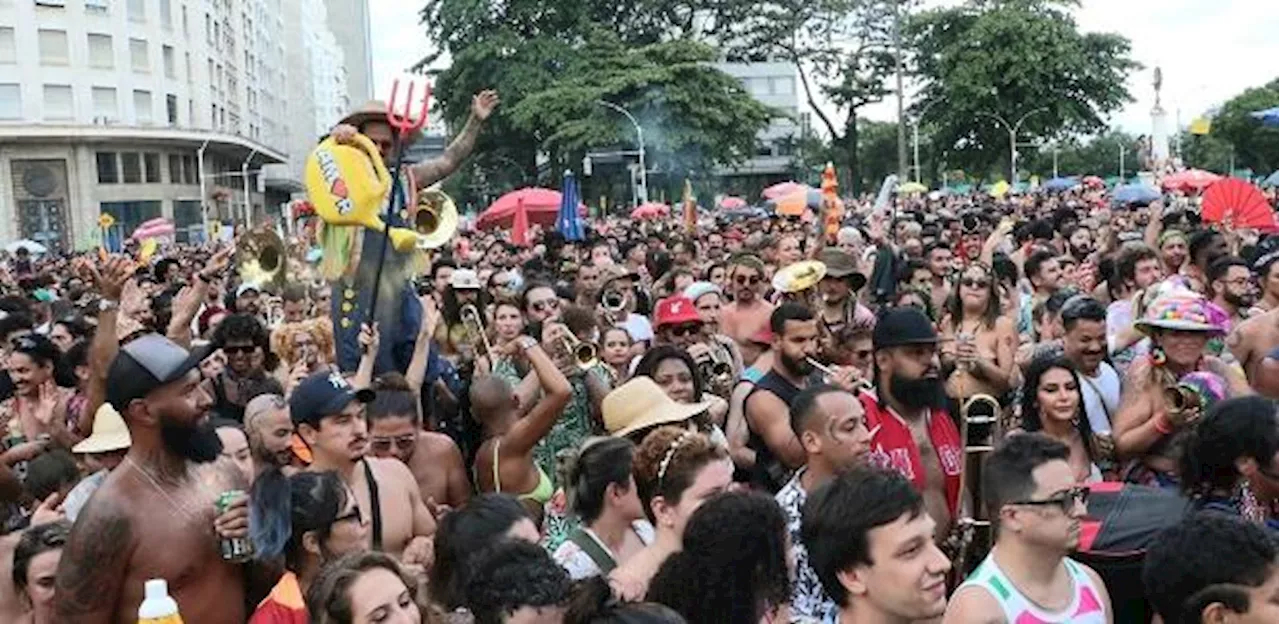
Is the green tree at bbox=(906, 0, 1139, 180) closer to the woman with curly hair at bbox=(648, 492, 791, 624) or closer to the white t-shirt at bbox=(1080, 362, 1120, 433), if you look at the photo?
the white t-shirt at bbox=(1080, 362, 1120, 433)

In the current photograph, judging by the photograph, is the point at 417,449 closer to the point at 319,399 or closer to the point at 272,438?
the point at 272,438

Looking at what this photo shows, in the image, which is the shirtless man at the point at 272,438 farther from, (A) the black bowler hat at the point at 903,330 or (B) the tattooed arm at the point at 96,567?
(A) the black bowler hat at the point at 903,330

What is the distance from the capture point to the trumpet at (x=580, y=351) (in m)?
6.85

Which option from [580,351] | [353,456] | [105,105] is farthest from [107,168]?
[353,456]

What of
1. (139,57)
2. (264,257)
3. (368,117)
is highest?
(139,57)

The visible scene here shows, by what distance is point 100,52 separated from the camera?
2205 inches

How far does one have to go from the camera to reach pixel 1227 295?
778 cm

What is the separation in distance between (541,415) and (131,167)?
56003 mm

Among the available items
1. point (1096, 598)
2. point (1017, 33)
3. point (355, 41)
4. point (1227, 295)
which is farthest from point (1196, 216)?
point (355, 41)

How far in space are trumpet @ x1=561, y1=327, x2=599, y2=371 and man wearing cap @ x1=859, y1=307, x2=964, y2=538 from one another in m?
1.73

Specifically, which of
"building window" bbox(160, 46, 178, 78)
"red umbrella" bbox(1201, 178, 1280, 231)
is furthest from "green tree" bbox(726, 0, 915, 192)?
"red umbrella" bbox(1201, 178, 1280, 231)

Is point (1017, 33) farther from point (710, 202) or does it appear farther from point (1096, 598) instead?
point (1096, 598)

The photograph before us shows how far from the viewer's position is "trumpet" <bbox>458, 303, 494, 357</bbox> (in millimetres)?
7793

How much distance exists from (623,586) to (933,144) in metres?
56.8
